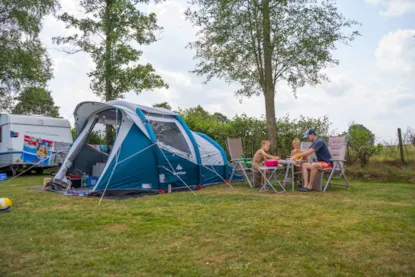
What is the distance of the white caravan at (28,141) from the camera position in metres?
11.7

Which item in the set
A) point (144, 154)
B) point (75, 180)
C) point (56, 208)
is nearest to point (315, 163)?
point (144, 154)

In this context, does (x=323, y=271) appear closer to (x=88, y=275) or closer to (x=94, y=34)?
(x=88, y=275)

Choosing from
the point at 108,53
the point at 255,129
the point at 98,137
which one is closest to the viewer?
the point at 255,129

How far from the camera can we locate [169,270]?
8.94ft

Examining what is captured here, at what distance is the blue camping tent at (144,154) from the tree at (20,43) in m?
8.50

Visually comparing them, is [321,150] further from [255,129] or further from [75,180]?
[75,180]

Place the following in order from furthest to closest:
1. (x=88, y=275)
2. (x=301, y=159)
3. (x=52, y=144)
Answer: (x=52, y=144) → (x=301, y=159) → (x=88, y=275)

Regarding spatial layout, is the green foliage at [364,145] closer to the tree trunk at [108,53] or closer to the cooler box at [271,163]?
the cooler box at [271,163]

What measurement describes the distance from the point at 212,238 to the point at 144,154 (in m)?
3.72

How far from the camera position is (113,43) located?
43.7ft

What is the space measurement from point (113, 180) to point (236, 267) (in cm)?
435

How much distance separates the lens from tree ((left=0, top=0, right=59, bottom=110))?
1454 cm

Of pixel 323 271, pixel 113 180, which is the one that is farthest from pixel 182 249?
pixel 113 180

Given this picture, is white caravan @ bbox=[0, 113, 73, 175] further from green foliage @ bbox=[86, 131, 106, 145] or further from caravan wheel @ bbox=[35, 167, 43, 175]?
green foliage @ bbox=[86, 131, 106, 145]
